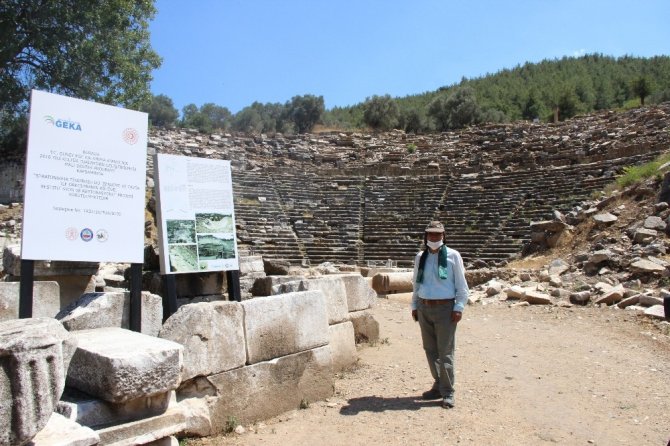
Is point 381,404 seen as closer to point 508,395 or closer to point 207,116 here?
point 508,395

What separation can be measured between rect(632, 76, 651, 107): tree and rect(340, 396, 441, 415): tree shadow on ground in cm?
4389

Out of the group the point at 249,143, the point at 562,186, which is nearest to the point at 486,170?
the point at 562,186

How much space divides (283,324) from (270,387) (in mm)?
541

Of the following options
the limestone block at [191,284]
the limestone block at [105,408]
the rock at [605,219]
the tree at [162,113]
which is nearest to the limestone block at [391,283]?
the rock at [605,219]

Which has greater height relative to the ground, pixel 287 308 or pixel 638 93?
pixel 638 93

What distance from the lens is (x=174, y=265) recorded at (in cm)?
538

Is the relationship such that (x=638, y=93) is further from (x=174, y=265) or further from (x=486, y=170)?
(x=174, y=265)

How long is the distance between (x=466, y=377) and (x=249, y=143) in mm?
30028

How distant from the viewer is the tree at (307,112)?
170ft

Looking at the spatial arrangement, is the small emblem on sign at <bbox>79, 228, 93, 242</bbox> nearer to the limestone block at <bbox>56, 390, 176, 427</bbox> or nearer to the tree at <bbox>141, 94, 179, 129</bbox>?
the limestone block at <bbox>56, 390, 176, 427</bbox>

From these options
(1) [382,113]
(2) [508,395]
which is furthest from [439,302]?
(1) [382,113]

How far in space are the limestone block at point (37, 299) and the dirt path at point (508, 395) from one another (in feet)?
9.43

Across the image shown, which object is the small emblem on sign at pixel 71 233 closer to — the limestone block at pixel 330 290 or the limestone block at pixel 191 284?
the limestone block at pixel 191 284

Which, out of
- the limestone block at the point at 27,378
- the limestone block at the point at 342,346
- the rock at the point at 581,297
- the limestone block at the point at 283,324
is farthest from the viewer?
the rock at the point at 581,297
